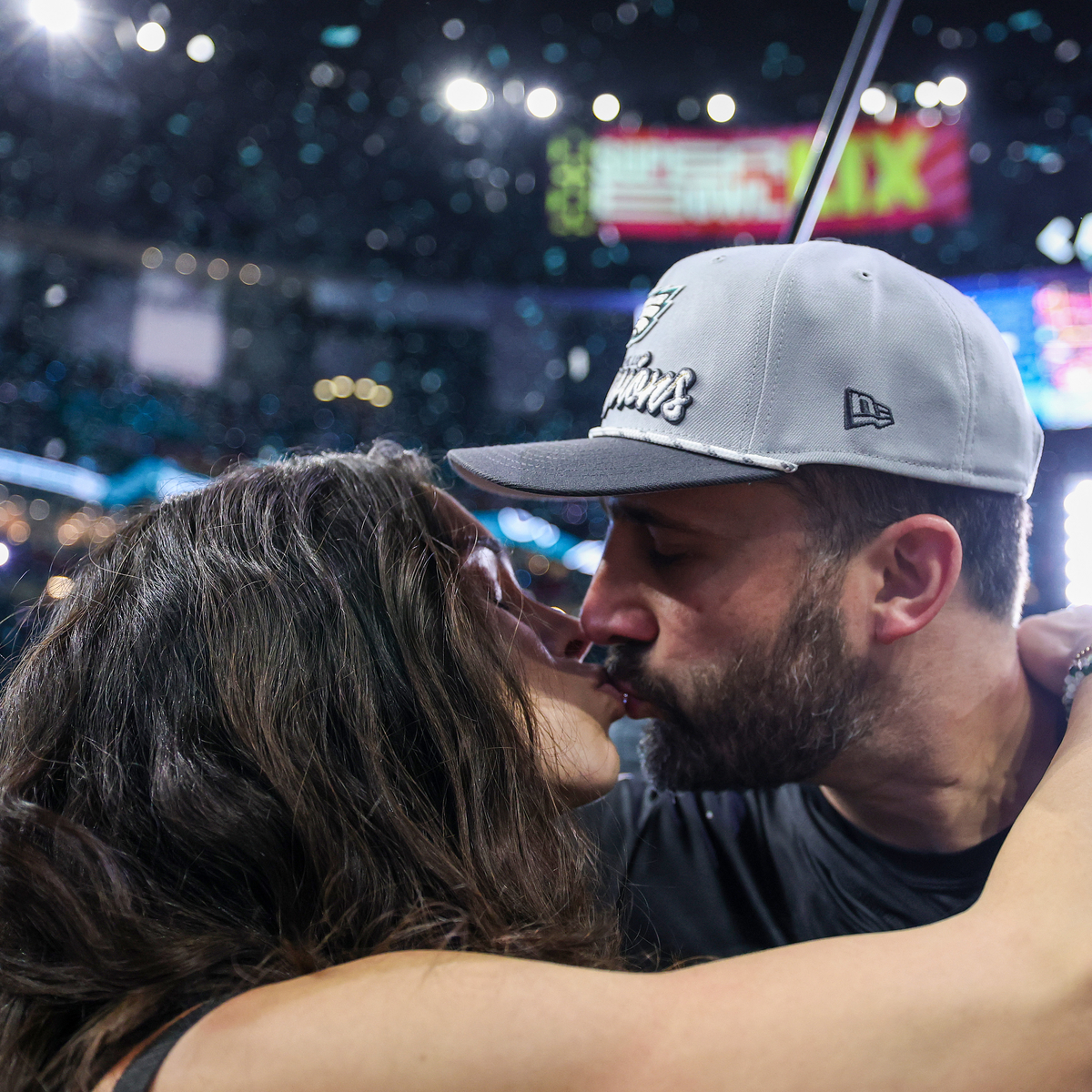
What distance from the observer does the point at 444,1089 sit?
0.50m

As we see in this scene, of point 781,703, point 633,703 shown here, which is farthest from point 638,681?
point 781,703

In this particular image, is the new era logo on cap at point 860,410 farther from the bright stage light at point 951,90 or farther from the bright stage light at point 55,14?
the bright stage light at point 55,14

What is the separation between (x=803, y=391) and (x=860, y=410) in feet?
0.21

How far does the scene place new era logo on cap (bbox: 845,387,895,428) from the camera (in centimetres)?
87

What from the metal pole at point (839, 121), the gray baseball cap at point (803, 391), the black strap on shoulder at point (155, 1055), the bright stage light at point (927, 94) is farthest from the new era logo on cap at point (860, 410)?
the bright stage light at point (927, 94)

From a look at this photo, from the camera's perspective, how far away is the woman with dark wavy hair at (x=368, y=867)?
53 cm

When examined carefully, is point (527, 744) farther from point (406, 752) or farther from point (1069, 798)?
point (1069, 798)

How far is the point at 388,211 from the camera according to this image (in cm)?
342

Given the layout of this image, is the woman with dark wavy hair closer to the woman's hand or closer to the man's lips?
the man's lips

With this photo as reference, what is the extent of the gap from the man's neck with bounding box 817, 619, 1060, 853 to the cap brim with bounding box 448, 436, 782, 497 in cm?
32

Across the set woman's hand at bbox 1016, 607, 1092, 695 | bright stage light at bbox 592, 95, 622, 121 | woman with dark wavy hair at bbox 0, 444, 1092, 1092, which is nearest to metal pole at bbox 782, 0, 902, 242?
woman's hand at bbox 1016, 607, 1092, 695

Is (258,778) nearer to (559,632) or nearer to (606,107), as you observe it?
(559,632)

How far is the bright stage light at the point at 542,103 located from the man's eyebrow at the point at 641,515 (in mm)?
1982

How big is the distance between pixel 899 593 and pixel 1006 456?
8.3 inches
